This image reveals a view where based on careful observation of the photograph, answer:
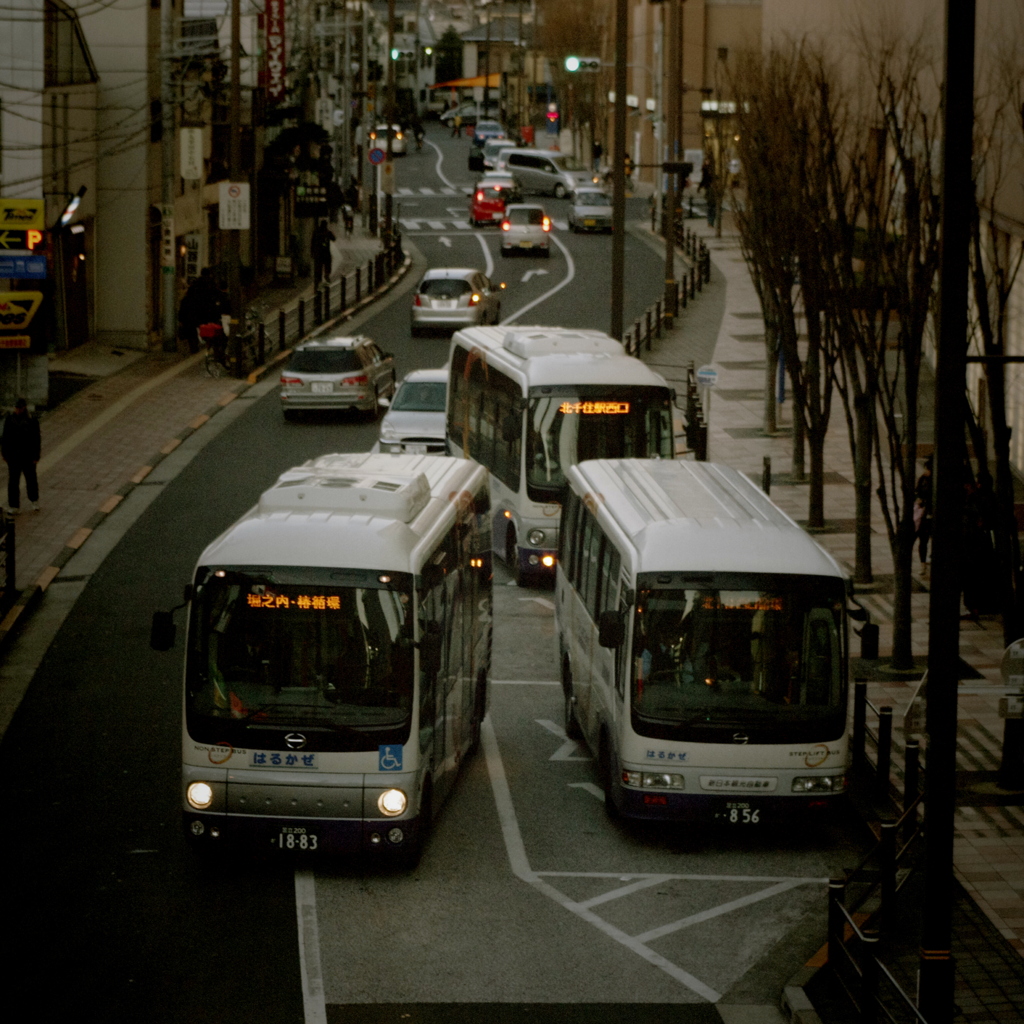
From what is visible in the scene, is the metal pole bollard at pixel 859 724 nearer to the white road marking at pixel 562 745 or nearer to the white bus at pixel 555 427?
the white road marking at pixel 562 745

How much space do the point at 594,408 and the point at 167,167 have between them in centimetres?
2073

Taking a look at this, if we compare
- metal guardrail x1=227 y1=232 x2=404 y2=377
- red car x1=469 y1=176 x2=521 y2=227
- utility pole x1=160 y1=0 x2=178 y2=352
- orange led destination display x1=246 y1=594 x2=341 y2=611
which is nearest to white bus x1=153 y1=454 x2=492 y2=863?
orange led destination display x1=246 y1=594 x2=341 y2=611

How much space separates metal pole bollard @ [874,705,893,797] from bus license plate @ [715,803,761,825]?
1639mm

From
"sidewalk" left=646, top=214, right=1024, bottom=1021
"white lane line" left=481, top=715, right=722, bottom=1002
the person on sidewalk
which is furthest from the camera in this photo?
the person on sidewalk

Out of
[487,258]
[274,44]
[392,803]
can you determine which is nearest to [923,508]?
[392,803]

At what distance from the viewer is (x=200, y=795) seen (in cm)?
1177

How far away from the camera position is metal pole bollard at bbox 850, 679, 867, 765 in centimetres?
1446

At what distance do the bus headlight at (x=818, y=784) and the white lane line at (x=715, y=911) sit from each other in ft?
2.29

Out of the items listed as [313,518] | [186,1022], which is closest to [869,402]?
[313,518]

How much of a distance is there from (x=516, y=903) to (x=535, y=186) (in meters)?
71.6

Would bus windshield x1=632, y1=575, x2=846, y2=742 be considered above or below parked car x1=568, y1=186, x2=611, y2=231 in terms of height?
below

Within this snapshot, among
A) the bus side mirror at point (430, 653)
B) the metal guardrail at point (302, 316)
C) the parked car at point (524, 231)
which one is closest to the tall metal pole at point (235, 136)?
the metal guardrail at point (302, 316)

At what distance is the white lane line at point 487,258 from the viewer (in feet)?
180

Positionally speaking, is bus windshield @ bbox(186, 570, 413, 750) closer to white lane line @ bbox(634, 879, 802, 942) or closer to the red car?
white lane line @ bbox(634, 879, 802, 942)
